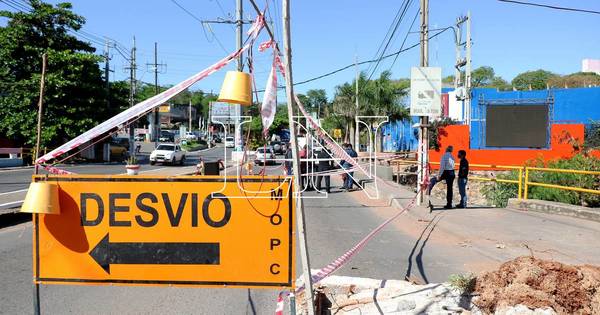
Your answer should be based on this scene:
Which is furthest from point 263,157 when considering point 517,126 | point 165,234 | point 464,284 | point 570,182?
point 517,126

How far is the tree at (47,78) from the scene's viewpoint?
3469 centimetres

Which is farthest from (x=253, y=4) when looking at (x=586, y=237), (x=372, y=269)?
(x=586, y=237)

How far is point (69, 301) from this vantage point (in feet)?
18.0

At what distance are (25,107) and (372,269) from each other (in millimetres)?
34883

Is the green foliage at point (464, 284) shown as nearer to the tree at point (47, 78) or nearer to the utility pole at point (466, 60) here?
the utility pole at point (466, 60)

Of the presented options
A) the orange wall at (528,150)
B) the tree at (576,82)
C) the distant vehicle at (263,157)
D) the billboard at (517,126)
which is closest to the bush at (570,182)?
the distant vehicle at (263,157)

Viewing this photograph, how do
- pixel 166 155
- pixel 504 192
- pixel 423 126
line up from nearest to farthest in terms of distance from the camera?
pixel 423 126
pixel 504 192
pixel 166 155

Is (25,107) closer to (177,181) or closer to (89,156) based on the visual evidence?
(89,156)

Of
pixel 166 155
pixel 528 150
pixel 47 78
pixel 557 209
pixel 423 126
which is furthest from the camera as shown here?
pixel 166 155

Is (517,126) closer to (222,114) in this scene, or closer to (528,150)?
(528,150)

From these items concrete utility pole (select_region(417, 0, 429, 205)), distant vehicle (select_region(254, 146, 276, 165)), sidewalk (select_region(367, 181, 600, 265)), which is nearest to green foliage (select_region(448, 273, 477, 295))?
sidewalk (select_region(367, 181, 600, 265))

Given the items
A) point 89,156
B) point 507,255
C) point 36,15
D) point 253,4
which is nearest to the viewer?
point 253,4

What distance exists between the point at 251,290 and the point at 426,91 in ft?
27.2

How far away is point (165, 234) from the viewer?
3684 millimetres
